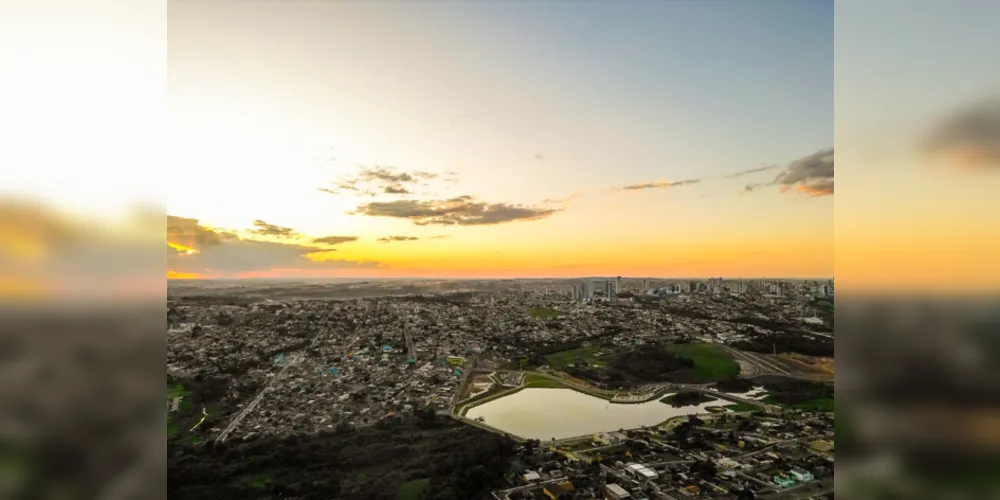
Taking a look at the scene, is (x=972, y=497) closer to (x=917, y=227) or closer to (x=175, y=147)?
(x=917, y=227)

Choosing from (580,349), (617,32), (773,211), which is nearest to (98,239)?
(617,32)

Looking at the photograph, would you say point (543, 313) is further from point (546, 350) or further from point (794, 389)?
point (794, 389)

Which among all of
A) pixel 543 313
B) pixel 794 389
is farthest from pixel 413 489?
pixel 794 389

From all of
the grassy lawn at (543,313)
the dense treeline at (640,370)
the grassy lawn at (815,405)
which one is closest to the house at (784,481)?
the grassy lawn at (815,405)

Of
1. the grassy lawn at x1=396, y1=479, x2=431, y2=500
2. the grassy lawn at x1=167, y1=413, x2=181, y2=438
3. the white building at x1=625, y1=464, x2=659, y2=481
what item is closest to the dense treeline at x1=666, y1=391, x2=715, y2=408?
the white building at x1=625, y1=464, x2=659, y2=481

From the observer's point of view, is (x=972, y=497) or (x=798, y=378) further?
(x=798, y=378)

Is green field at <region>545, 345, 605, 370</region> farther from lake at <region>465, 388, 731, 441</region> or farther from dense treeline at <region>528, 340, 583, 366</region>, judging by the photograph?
lake at <region>465, 388, 731, 441</region>

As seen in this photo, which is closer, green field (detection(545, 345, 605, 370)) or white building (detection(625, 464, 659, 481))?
white building (detection(625, 464, 659, 481))

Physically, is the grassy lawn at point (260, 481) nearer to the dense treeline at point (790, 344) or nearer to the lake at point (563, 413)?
the lake at point (563, 413)
